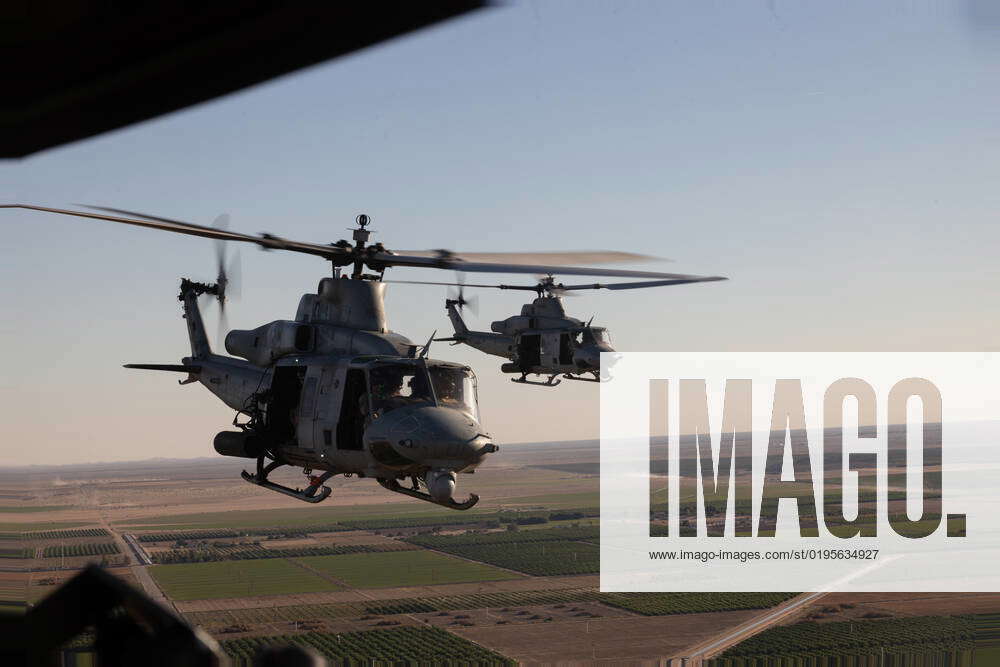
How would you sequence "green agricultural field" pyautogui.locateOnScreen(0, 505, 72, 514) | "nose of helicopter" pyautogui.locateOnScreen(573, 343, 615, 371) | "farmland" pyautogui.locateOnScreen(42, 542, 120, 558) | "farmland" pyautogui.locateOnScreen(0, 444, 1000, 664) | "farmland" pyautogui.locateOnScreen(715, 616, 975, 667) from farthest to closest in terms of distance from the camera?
"farmland" pyautogui.locateOnScreen(42, 542, 120, 558) < "farmland" pyautogui.locateOnScreen(0, 444, 1000, 664) < "farmland" pyautogui.locateOnScreen(715, 616, 975, 667) < "nose of helicopter" pyautogui.locateOnScreen(573, 343, 615, 371) < "green agricultural field" pyautogui.locateOnScreen(0, 505, 72, 514)

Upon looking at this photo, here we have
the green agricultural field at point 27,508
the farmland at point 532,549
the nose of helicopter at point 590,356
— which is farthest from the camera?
the farmland at point 532,549

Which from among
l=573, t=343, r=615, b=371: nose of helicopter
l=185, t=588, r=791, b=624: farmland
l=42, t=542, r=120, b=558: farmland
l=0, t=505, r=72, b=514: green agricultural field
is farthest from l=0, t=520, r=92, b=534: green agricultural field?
l=573, t=343, r=615, b=371: nose of helicopter

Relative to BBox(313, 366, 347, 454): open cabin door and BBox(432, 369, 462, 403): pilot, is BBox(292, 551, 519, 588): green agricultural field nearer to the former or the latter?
BBox(313, 366, 347, 454): open cabin door

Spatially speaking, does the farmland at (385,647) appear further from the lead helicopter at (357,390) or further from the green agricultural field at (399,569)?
the lead helicopter at (357,390)

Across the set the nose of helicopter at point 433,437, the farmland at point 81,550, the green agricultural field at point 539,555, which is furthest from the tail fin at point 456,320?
the green agricultural field at point 539,555

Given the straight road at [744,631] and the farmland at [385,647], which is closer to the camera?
the farmland at [385,647]

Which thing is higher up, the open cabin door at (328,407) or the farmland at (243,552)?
the open cabin door at (328,407)

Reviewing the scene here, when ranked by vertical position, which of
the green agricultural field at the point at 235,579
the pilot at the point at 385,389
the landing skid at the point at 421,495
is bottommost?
the green agricultural field at the point at 235,579
